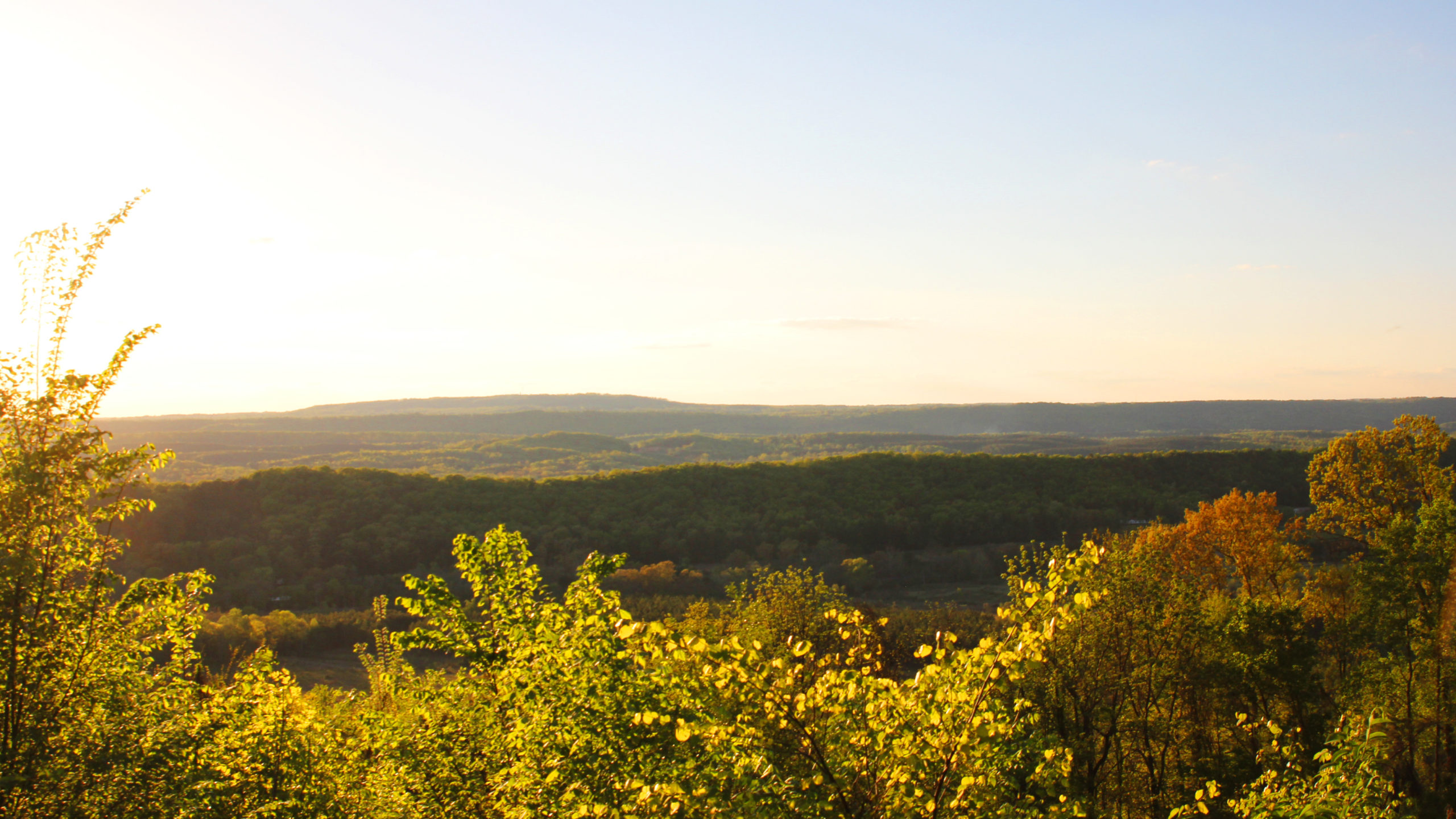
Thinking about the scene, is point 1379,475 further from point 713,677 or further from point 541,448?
point 541,448

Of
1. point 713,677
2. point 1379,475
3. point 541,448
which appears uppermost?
point 713,677

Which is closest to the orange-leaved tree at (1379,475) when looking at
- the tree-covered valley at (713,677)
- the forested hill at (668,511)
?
the tree-covered valley at (713,677)

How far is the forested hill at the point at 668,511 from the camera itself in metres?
51.5

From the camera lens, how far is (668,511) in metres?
64.4

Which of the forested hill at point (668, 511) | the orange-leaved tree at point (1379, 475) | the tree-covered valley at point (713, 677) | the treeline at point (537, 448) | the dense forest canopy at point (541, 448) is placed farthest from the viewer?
the treeline at point (537, 448)

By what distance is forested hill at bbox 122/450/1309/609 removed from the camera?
51.5 meters

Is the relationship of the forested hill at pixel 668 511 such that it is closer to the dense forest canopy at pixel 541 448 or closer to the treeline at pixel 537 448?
the treeline at pixel 537 448

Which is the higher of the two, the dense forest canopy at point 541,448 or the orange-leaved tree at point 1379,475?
the orange-leaved tree at point 1379,475

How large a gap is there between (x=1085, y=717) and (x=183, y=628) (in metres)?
16.6

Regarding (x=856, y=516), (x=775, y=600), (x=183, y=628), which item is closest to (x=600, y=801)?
(x=183, y=628)

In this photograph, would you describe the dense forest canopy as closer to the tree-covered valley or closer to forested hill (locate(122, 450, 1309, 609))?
forested hill (locate(122, 450, 1309, 609))

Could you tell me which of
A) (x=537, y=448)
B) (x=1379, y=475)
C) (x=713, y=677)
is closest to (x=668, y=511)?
(x=1379, y=475)

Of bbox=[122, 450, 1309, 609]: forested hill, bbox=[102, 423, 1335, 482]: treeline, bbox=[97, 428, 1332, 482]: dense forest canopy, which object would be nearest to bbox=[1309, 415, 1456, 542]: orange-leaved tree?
bbox=[122, 450, 1309, 609]: forested hill

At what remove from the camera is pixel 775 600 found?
23484mm
